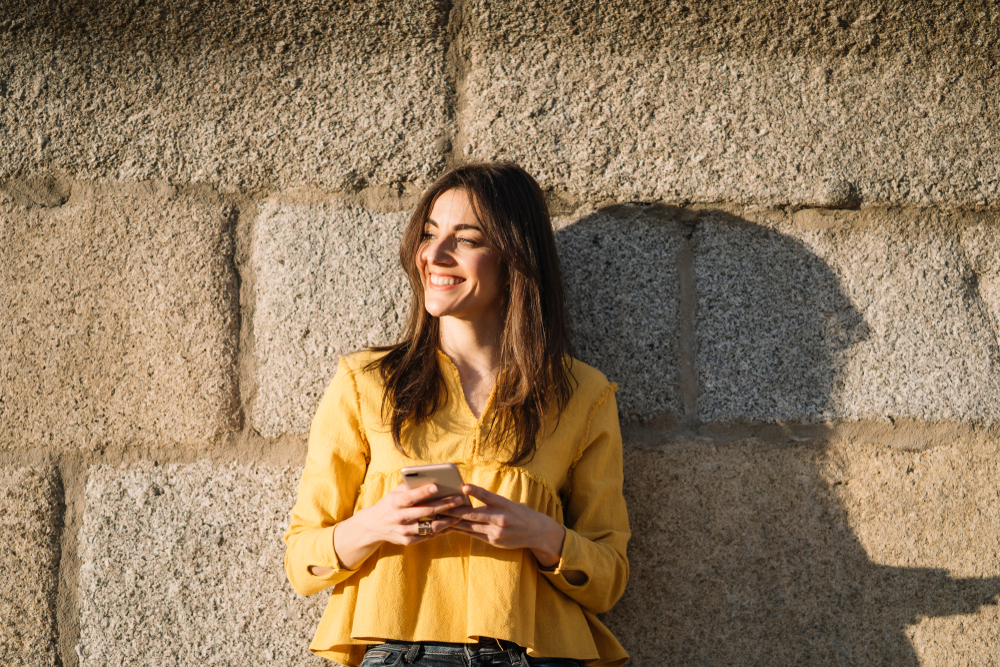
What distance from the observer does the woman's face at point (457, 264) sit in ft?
5.47

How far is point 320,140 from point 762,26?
4.11 feet

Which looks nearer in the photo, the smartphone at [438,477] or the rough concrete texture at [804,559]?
the smartphone at [438,477]

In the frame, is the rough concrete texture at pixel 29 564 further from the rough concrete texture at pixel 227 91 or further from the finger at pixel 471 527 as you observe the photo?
the finger at pixel 471 527

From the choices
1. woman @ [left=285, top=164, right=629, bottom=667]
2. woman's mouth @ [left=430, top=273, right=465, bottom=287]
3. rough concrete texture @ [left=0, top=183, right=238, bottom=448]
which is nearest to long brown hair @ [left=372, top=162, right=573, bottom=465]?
woman @ [left=285, top=164, right=629, bottom=667]

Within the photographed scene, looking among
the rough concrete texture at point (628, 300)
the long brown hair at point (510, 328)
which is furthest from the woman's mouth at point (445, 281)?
the rough concrete texture at point (628, 300)

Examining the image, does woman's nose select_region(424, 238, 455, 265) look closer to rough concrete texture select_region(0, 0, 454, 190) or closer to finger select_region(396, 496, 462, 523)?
rough concrete texture select_region(0, 0, 454, 190)

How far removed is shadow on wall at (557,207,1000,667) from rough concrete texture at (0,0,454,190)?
590 mm

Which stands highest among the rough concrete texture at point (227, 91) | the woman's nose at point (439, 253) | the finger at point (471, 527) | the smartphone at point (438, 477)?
the rough concrete texture at point (227, 91)

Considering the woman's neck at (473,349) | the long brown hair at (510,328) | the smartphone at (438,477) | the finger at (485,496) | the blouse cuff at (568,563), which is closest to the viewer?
the smartphone at (438,477)

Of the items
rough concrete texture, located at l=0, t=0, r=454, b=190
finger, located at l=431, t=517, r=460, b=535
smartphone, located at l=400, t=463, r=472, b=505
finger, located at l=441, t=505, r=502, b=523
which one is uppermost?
rough concrete texture, located at l=0, t=0, r=454, b=190

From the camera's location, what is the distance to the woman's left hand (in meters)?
1.40

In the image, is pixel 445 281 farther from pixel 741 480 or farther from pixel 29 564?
pixel 29 564

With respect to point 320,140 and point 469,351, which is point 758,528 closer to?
point 469,351

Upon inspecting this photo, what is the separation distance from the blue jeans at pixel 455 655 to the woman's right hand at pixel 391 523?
194 millimetres
